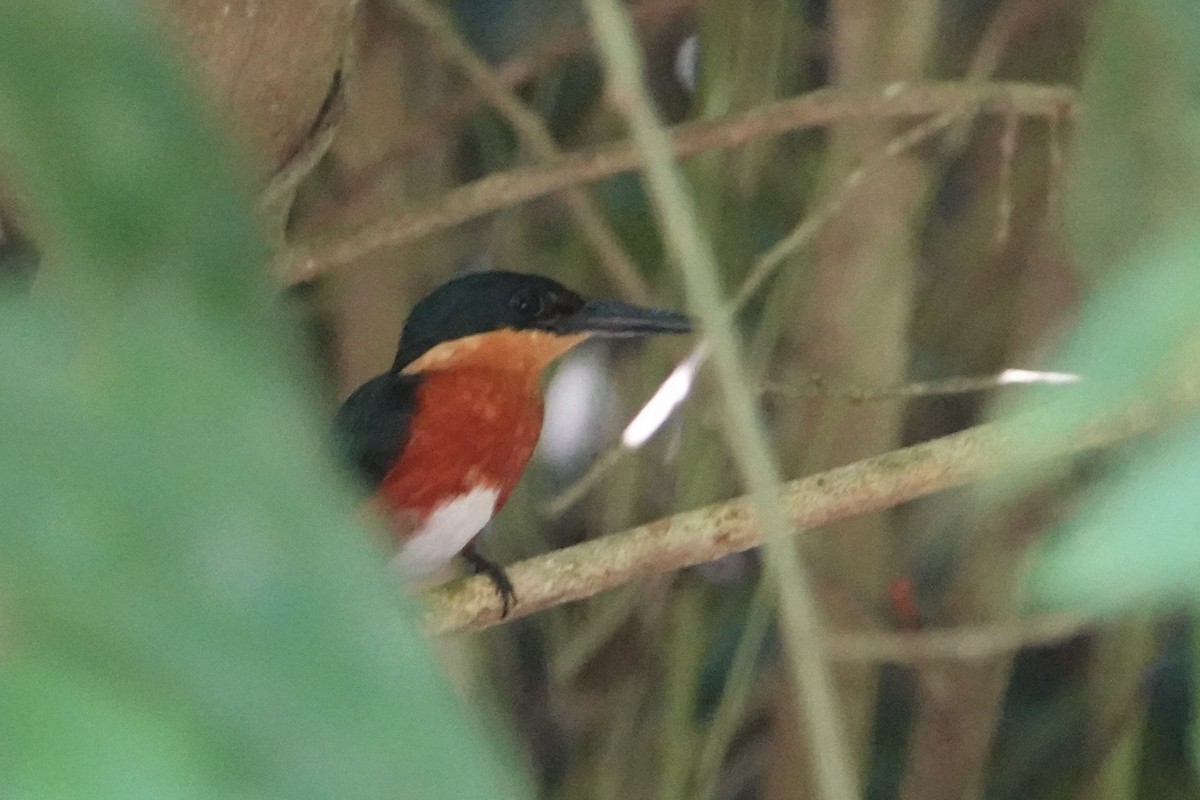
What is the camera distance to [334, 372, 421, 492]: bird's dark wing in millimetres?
1149

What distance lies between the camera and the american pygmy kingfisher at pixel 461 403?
45.4 inches

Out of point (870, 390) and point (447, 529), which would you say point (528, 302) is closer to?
point (447, 529)

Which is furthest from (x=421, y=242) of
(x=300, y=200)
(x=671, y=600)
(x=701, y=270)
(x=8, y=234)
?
(x=701, y=270)

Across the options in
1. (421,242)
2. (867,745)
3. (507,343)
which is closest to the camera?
(867,745)

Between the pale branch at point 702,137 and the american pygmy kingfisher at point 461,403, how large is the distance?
15 cm

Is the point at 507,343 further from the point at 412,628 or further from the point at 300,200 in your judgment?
the point at 412,628

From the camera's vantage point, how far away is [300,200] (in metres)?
1.28

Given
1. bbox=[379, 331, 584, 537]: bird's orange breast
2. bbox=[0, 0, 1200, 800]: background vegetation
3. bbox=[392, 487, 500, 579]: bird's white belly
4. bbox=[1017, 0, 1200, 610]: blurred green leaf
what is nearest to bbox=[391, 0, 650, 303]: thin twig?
bbox=[0, 0, 1200, 800]: background vegetation

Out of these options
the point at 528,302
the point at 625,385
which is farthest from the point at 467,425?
the point at 625,385

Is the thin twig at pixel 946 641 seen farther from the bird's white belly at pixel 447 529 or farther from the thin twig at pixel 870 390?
the bird's white belly at pixel 447 529

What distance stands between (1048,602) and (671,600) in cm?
106

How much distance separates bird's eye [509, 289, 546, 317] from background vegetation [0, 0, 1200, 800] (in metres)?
0.07

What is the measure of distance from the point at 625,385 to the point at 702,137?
53 centimetres

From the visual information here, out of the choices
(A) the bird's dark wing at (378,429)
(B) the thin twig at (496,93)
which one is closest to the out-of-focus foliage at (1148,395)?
(B) the thin twig at (496,93)
